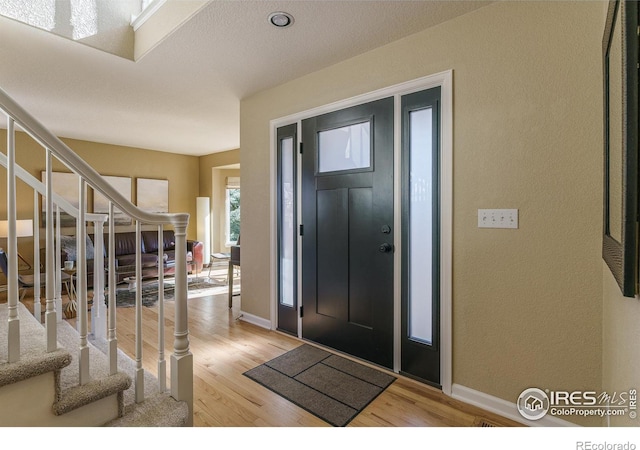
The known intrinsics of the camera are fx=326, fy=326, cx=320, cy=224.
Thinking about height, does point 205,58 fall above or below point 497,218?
above

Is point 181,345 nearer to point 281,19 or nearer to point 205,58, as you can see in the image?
point 281,19

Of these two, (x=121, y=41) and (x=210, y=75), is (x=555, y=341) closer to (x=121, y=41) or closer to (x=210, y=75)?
(x=210, y=75)

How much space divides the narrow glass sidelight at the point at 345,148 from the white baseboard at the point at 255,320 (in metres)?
1.62

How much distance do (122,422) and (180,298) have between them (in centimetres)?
57

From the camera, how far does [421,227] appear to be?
2234 mm

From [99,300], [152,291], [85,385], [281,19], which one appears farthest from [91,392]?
[152,291]

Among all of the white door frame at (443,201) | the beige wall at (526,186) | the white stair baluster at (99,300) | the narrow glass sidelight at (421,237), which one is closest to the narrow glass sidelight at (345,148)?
the white door frame at (443,201)

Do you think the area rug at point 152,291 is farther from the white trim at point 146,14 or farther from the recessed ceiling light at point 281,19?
the recessed ceiling light at point 281,19

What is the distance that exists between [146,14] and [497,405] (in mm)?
3604

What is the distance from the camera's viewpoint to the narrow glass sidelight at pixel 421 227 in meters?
2.19

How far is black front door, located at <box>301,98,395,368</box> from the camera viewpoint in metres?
2.39
